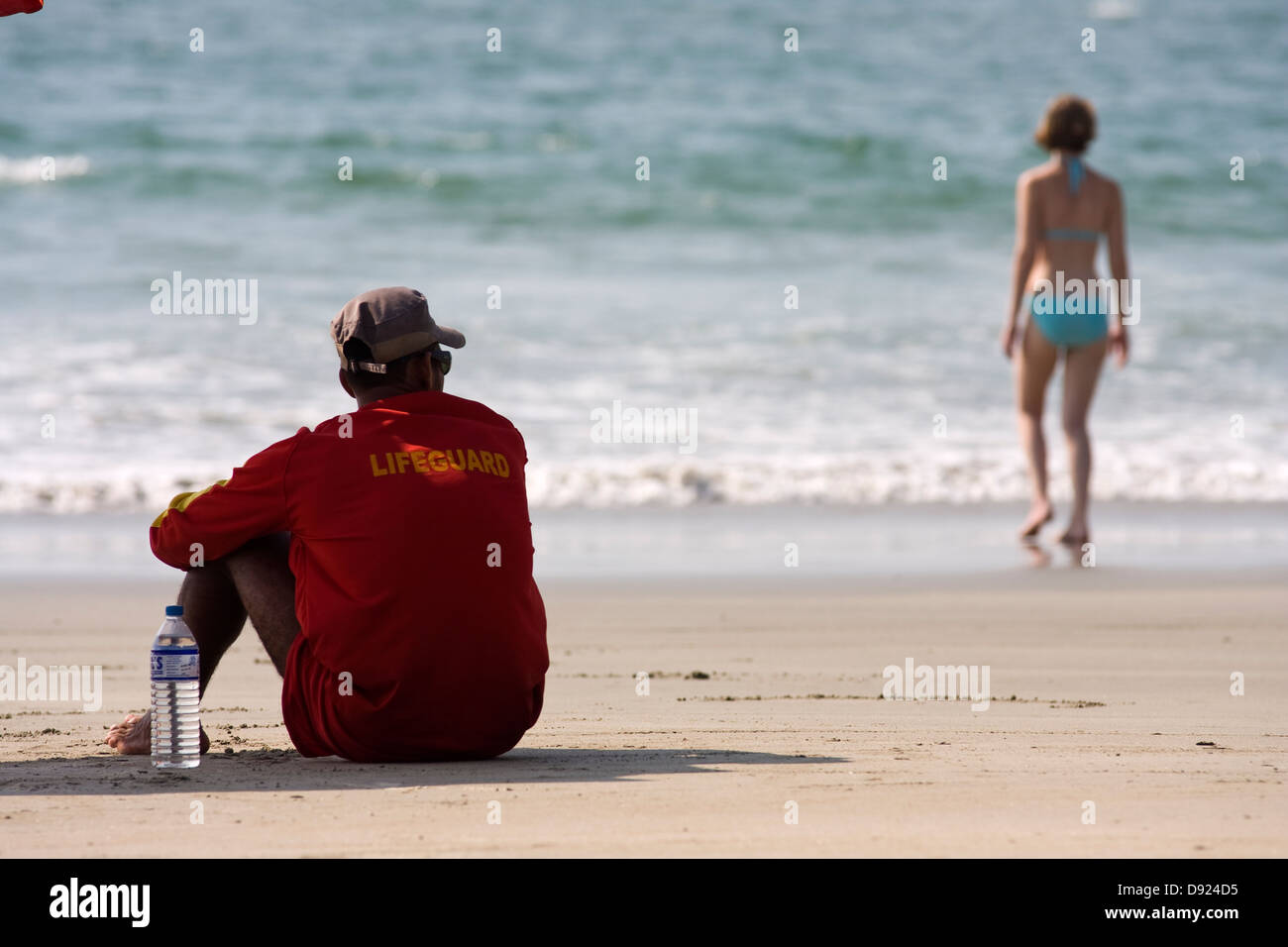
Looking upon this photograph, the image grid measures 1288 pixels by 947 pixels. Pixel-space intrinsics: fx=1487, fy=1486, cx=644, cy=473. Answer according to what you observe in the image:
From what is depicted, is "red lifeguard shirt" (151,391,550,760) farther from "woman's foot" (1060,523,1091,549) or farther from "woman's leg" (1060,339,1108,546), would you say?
"woman's leg" (1060,339,1108,546)

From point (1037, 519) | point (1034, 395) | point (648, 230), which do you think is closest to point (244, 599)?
point (1037, 519)

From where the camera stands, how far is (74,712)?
4.25 metres

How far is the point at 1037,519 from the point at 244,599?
523 centimetres

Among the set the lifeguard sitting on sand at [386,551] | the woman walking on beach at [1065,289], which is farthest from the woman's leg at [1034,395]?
the lifeguard sitting on sand at [386,551]

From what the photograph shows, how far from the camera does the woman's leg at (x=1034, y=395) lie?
7.78m

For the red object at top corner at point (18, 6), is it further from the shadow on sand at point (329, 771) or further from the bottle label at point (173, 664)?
the shadow on sand at point (329, 771)

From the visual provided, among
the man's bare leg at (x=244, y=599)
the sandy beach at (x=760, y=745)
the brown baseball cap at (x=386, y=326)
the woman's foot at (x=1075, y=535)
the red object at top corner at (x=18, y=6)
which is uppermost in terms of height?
the red object at top corner at (x=18, y=6)

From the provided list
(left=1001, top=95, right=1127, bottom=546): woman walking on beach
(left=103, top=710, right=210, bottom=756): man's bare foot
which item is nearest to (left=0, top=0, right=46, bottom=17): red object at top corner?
(left=103, top=710, right=210, bottom=756): man's bare foot

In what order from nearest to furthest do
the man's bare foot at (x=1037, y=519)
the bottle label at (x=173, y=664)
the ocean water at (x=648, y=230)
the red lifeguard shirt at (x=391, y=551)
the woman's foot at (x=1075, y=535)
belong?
1. the red lifeguard shirt at (x=391, y=551)
2. the bottle label at (x=173, y=664)
3. the woman's foot at (x=1075, y=535)
4. the man's bare foot at (x=1037, y=519)
5. the ocean water at (x=648, y=230)

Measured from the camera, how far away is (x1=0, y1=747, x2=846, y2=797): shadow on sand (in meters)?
3.15

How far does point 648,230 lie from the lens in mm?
15672

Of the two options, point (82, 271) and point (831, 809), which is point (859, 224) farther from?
point (831, 809)

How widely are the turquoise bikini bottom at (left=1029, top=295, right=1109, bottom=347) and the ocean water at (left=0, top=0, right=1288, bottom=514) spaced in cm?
143
